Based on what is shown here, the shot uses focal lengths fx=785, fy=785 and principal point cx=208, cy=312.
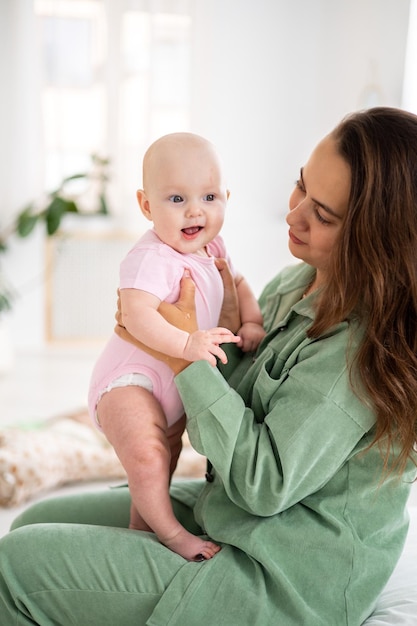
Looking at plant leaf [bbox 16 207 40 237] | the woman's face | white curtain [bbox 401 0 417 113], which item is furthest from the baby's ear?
plant leaf [bbox 16 207 40 237]

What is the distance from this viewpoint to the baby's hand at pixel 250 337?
1.56m

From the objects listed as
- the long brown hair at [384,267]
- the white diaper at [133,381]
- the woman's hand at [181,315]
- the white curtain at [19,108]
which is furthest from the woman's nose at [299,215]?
the white curtain at [19,108]

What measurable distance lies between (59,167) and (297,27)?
1860 mm

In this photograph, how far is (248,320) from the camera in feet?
5.26

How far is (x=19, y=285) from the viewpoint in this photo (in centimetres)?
544

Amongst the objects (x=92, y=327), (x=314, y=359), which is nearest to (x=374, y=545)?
(x=314, y=359)

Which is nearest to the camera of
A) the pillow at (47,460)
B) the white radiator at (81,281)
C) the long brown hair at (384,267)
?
the long brown hair at (384,267)

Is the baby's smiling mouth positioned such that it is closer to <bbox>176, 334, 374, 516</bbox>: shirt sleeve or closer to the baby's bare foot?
<bbox>176, 334, 374, 516</bbox>: shirt sleeve

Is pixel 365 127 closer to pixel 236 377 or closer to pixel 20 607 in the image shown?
pixel 236 377

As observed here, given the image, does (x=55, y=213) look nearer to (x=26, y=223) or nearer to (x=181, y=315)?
(x=26, y=223)

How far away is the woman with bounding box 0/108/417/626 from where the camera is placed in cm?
125

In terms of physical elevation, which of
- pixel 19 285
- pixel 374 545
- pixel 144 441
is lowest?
pixel 19 285

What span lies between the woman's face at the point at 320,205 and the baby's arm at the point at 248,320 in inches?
8.4

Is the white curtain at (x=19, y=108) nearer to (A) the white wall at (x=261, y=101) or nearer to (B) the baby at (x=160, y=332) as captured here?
(A) the white wall at (x=261, y=101)
